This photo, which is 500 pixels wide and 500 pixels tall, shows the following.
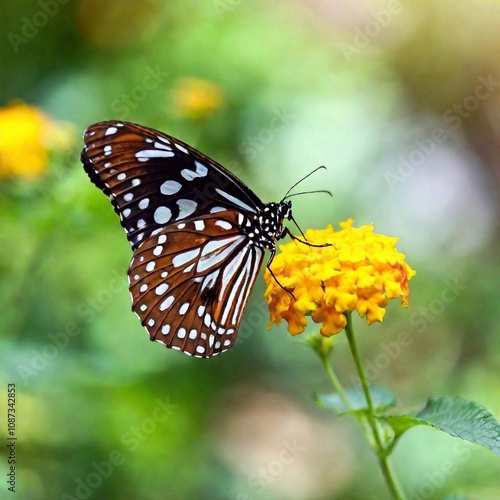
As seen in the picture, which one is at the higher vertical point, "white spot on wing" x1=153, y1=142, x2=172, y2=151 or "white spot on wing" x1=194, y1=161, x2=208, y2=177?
"white spot on wing" x1=153, y1=142, x2=172, y2=151

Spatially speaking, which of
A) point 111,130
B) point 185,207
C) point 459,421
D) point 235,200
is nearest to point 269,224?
point 235,200

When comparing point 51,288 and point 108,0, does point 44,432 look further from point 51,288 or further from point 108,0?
point 108,0

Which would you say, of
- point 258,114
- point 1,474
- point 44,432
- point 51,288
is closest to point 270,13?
point 258,114

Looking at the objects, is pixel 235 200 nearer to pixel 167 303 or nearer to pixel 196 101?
pixel 167 303

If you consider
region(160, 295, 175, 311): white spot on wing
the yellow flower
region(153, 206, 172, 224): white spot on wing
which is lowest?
the yellow flower

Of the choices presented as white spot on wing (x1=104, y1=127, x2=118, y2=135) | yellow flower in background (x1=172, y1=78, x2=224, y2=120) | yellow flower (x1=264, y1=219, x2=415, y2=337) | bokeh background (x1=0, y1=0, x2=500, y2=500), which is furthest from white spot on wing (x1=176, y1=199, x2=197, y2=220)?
yellow flower in background (x1=172, y1=78, x2=224, y2=120)

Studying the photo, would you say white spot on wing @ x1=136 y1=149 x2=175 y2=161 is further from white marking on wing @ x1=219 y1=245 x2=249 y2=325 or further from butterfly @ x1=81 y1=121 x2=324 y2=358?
white marking on wing @ x1=219 y1=245 x2=249 y2=325

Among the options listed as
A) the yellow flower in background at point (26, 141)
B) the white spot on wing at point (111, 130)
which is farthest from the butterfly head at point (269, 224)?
the yellow flower in background at point (26, 141)
